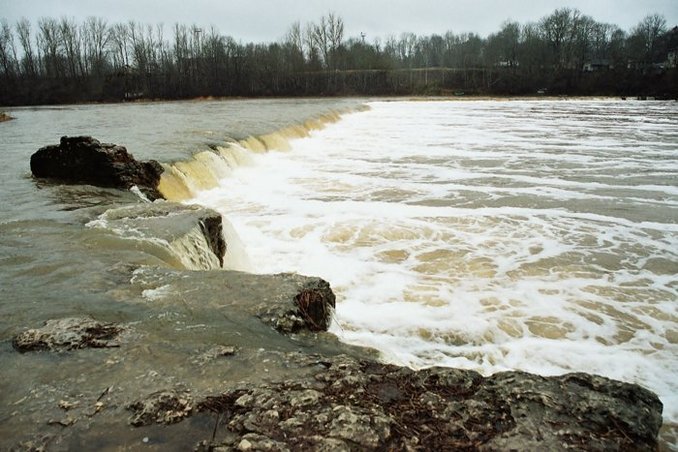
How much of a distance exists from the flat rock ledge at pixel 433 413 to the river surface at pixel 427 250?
2.60 feet

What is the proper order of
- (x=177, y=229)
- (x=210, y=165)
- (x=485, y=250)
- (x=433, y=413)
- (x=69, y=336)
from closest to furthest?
(x=433, y=413)
(x=69, y=336)
(x=177, y=229)
(x=485, y=250)
(x=210, y=165)

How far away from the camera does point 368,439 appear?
2078 mm

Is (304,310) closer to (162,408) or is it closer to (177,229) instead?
(162,408)

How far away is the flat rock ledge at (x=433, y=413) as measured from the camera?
207 centimetres

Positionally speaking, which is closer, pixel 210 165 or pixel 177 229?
pixel 177 229

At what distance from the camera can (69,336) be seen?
3064mm

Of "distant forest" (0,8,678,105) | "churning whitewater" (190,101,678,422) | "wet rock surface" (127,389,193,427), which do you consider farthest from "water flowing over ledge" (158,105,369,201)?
"distant forest" (0,8,678,105)

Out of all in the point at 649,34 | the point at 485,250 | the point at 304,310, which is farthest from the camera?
the point at 649,34

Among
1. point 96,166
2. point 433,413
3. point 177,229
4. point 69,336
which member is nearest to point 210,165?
point 96,166

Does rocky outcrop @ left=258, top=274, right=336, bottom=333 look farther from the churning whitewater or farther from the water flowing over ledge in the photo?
the water flowing over ledge

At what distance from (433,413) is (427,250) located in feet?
15.5

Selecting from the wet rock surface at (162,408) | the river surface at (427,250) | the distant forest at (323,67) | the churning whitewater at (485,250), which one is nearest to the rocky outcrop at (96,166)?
the river surface at (427,250)

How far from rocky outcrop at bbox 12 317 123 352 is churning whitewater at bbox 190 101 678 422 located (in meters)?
1.97

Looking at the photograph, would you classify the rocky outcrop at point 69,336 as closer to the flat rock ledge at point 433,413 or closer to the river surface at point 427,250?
the river surface at point 427,250
